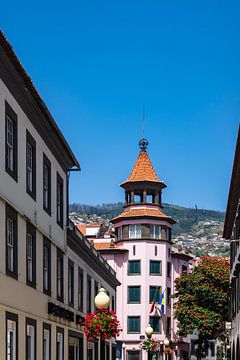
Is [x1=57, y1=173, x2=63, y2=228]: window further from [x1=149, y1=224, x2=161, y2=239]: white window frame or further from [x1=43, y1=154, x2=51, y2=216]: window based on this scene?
[x1=149, y1=224, x2=161, y2=239]: white window frame

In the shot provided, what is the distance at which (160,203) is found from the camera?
90688 mm

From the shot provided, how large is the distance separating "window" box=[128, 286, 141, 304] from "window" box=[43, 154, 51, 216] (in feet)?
183

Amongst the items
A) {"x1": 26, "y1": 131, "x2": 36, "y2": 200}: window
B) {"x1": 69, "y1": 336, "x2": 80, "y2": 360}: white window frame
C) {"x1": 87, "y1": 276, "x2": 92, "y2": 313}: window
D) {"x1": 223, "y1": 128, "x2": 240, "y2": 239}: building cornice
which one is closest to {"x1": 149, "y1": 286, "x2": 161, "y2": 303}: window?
{"x1": 223, "y1": 128, "x2": 240, "y2": 239}: building cornice

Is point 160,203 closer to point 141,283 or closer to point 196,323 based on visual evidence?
point 141,283

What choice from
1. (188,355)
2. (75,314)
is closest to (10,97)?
(75,314)

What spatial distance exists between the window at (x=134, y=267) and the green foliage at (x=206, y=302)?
10942 mm

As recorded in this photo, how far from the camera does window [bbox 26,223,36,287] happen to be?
2727 centimetres

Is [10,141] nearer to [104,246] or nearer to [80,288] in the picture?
[80,288]

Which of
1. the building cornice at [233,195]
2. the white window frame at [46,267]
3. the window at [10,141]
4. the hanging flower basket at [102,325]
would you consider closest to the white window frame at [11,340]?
the hanging flower basket at [102,325]

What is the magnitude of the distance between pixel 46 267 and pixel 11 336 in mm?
7243

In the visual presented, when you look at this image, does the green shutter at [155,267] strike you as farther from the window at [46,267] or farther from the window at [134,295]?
the window at [46,267]

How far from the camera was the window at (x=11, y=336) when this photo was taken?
23.8 metres

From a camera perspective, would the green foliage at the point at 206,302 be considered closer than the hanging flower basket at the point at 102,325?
No

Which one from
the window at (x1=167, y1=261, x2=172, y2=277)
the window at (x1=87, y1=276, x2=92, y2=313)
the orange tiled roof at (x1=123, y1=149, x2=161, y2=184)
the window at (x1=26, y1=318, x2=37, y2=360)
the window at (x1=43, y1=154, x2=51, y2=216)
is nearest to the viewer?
the window at (x1=26, y1=318, x2=37, y2=360)
